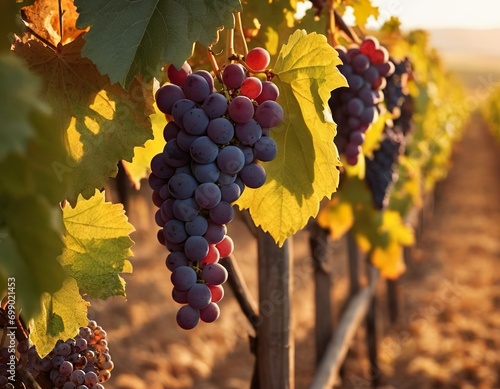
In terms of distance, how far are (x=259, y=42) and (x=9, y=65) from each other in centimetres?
109

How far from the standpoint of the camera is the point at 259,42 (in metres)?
1.54

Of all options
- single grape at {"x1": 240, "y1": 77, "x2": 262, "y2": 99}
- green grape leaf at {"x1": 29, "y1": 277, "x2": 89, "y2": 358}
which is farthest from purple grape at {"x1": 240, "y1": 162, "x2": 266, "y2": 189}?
green grape leaf at {"x1": 29, "y1": 277, "x2": 89, "y2": 358}

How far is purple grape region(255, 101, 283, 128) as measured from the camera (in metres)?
1.03

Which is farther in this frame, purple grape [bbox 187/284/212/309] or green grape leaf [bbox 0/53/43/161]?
purple grape [bbox 187/284/212/309]

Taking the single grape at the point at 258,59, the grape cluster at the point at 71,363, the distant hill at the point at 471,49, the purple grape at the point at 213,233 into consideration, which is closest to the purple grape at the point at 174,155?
the purple grape at the point at 213,233

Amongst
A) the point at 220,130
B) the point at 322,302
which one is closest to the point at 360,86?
the point at 220,130

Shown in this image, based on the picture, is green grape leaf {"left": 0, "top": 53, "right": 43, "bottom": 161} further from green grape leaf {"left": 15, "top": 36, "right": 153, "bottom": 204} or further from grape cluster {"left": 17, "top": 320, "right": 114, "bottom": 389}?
grape cluster {"left": 17, "top": 320, "right": 114, "bottom": 389}

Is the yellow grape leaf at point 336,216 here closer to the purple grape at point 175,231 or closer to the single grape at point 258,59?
the single grape at point 258,59

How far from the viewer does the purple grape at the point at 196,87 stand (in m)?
1.01

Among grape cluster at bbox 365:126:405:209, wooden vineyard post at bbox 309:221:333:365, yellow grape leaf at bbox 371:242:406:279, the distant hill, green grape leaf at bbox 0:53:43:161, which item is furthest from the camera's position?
the distant hill

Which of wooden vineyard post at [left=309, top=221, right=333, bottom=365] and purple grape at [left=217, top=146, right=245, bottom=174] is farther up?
wooden vineyard post at [left=309, top=221, right=333, bottom=365]

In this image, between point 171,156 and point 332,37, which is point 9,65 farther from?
point 332,37

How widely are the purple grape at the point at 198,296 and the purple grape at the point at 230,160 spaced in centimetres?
18

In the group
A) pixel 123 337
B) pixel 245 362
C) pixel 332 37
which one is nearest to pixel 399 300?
pixel 245 362
